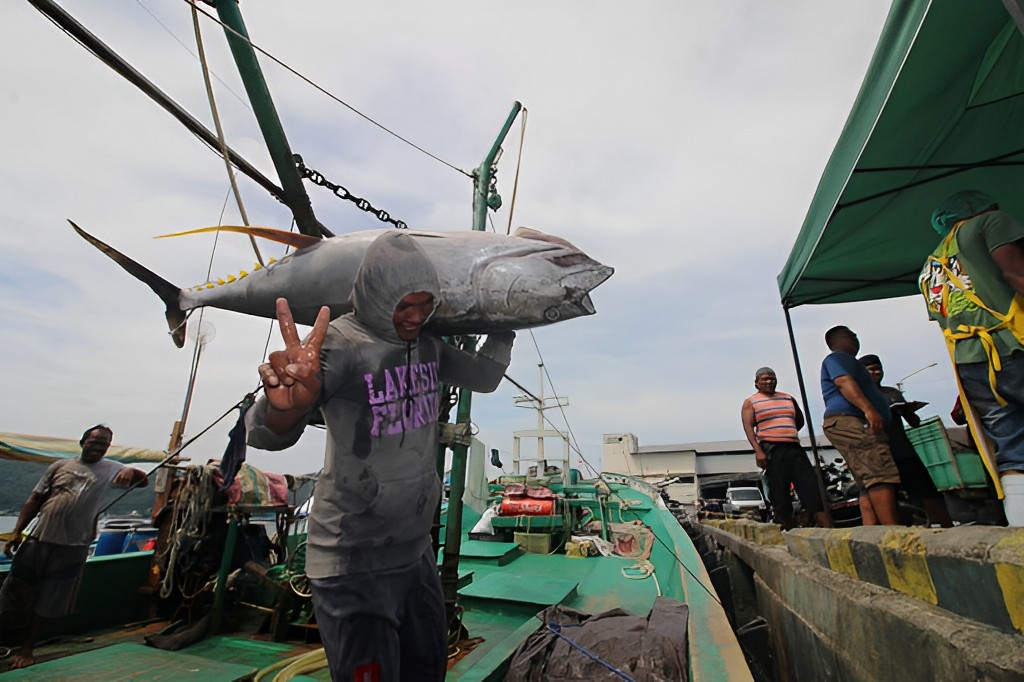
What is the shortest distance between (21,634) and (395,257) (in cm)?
433

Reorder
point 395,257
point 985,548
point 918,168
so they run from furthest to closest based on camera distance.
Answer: point 918,168 < point 395,257 < point 985,548

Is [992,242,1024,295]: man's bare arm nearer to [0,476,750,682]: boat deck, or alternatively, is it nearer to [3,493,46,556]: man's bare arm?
[0,476,750,682]: boat deck

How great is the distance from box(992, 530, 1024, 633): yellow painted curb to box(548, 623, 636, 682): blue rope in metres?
1.39

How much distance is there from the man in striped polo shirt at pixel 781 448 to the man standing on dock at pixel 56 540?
5242mm

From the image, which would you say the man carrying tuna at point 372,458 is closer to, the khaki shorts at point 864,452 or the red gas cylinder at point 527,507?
the khaki shorts at point 864,452

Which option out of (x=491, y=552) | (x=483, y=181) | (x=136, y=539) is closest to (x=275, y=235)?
(x=483, y=181)

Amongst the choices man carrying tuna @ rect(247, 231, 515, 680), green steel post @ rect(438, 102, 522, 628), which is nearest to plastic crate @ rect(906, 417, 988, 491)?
green steel post @ rect(438, 102, 522, 628)

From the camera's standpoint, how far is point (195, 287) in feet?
7.43

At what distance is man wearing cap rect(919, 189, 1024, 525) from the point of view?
1.84 metres

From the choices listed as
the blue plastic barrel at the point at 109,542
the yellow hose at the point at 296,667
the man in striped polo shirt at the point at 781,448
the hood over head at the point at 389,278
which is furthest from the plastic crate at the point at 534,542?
the blue plastic barrel at the point at 109,542

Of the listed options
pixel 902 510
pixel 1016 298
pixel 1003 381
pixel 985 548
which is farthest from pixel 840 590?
pixel 902 510

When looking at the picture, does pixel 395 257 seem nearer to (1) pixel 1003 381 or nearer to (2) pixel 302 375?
(2) pixel 302 375

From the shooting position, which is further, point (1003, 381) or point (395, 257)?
point (1003, 381)

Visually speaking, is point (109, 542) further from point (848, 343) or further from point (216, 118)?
point (848, 343)
